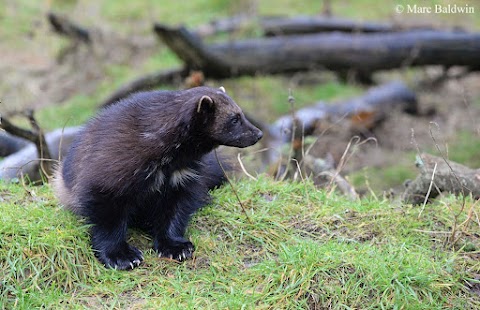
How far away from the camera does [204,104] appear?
13.4ft

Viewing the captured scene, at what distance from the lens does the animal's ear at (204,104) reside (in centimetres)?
403

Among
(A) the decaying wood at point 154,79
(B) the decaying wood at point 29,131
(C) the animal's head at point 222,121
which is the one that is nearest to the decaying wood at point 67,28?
(A) the decaying wood at point 154,79

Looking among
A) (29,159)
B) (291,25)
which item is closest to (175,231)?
(29,159)

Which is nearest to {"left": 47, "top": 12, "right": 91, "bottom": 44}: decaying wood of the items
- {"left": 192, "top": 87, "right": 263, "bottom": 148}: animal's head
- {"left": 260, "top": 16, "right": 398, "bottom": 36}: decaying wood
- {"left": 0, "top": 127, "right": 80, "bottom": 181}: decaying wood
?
{"left": 260, "top": 16, "right": 398, "bottom": 36}: decaying wood

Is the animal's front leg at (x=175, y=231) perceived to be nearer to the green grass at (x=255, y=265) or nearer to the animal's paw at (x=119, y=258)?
the green grass at (x=255, y=265)

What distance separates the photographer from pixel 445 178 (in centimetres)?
514

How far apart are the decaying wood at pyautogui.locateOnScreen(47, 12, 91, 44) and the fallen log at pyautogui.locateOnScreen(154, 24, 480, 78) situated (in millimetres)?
2294

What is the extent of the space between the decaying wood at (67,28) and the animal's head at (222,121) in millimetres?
7428

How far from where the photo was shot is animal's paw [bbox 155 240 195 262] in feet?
13.7

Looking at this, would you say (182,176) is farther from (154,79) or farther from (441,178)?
(154,79)

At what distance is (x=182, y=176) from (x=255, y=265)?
0.75 m

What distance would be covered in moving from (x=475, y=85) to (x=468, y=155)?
3281mm

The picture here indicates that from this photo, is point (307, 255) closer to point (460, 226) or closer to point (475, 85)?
point (460, 226)

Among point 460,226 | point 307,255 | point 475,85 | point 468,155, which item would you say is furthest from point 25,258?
point 475,85
